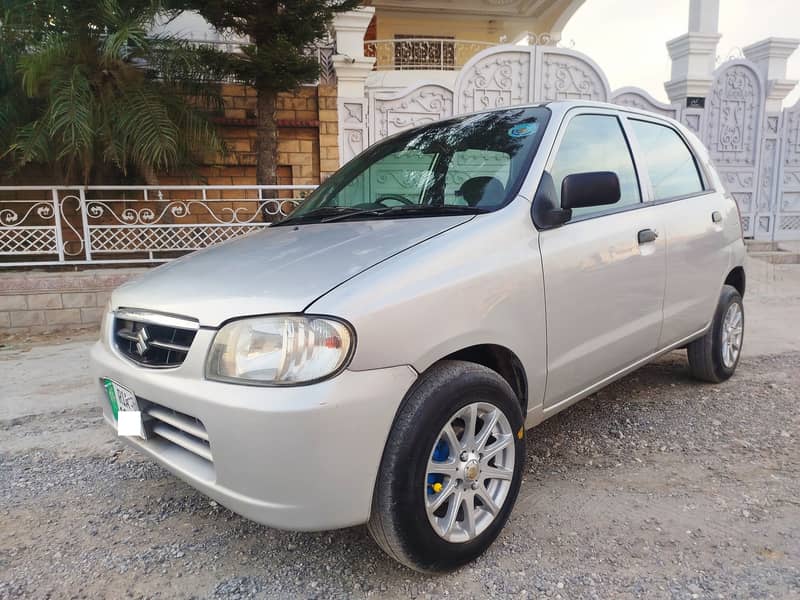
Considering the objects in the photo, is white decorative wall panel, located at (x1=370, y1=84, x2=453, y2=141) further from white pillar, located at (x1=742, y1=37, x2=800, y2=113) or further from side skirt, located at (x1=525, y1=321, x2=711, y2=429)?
white pillar, located at (x1=742, y1=37, x2=800, y2=113)

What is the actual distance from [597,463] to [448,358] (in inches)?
52.0

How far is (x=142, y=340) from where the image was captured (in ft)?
6.57

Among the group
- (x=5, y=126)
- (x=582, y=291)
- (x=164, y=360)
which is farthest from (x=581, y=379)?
(x=5, y=126)

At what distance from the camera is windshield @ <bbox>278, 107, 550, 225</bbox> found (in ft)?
7.88

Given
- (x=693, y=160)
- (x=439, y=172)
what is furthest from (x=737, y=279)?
(x=439, y=172)

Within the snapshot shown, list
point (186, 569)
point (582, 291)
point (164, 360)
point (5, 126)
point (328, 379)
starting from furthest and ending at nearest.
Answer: point (5, 126) < point (582, 291) < point (186, 569) < point (164, 360) < point (328, 379)

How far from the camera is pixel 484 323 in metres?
2.01

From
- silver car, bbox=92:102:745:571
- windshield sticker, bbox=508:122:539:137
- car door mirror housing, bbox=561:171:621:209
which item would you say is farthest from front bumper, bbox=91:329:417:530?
windshield sticker, bbox=508:122:539:137

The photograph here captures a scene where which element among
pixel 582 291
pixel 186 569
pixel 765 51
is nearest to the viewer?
pixel 186 569

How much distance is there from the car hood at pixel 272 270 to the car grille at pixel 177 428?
34 centimetres

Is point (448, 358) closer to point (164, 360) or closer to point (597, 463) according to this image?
point (164, 360)

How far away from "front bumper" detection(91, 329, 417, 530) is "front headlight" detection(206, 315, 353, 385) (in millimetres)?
37

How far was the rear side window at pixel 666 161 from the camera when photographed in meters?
3.18

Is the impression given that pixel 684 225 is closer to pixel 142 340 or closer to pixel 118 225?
pixel 142 340
